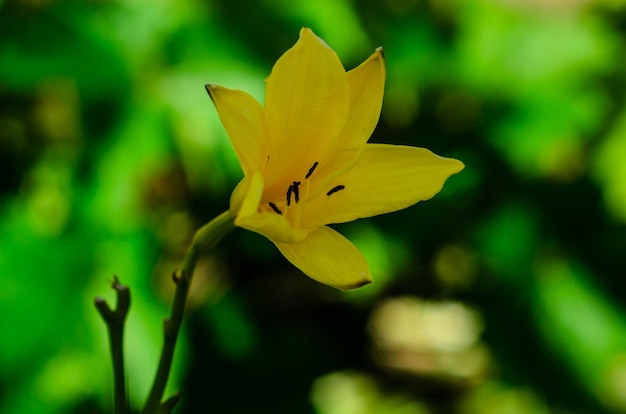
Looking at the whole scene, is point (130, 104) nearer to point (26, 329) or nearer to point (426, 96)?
point (26, 329)

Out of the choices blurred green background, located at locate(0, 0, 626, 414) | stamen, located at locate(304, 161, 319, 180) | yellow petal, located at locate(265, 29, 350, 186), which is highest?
blurred green background, located at locate(0, 0, 626, 414)

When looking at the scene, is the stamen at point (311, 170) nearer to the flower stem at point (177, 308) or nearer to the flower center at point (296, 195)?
the flower center at point (296, 195)

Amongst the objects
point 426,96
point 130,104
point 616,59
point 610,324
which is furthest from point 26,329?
point 616,59

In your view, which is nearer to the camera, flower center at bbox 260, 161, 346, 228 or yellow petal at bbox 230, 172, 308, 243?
yellow petal at bbox 230, 172, 308, 243

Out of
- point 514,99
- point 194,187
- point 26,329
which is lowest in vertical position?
point 26,329

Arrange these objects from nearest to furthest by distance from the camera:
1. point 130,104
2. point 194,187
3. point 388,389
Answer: point 130,104 < point 194,187 < point 388,389

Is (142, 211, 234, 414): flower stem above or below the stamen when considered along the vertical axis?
below

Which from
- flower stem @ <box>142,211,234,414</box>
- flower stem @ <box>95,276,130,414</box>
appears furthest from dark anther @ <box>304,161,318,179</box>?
flower stem @ <box>95,276,130,414</box>

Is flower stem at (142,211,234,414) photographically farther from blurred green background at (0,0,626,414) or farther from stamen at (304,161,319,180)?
blurred green background at (0,0,626,414)
